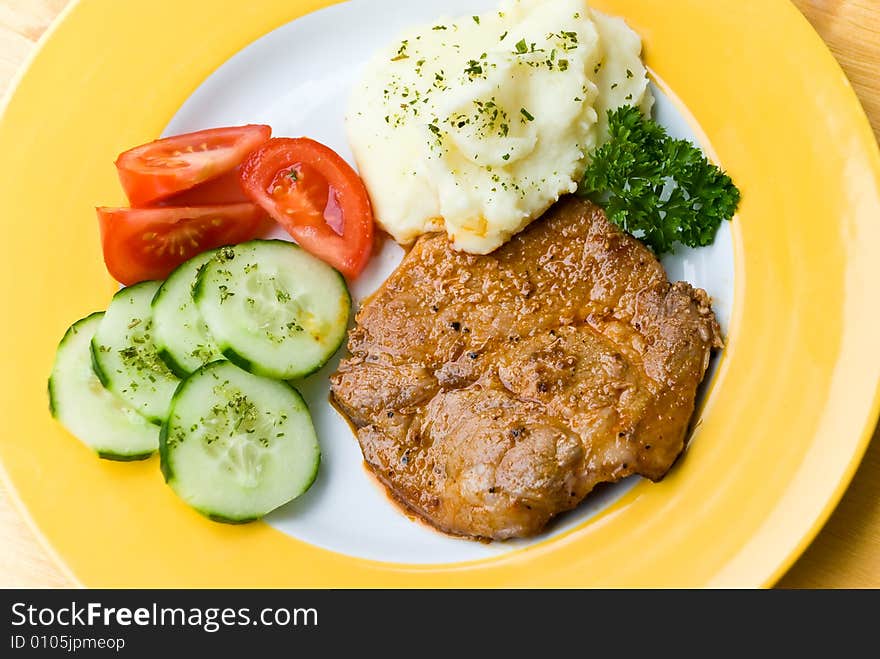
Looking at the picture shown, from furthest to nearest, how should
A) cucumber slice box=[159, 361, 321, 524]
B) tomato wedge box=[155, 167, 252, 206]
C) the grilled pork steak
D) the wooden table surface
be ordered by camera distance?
tomato wedge box=[155, 167, 252, 206] < cucumber slice box=[159, 361, 321, 524] < the wooden table surface < the grilled pork steak

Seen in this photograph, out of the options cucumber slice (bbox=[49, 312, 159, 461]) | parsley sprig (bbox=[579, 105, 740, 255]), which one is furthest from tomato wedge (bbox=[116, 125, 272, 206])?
parsley sprig (bbox=[579, 105, 740, 255])

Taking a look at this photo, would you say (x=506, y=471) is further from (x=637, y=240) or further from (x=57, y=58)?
(x=57, y=58)

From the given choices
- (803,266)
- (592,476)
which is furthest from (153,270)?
(803,266)

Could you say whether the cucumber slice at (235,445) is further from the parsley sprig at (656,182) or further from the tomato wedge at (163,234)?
the parsley sprig at (656,182)

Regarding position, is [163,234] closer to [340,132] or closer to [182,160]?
[182,160]

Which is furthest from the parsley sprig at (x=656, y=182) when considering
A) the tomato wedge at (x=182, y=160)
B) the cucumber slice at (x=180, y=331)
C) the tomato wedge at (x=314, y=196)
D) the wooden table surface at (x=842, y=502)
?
the cucumber slice at (x=180, y=331)

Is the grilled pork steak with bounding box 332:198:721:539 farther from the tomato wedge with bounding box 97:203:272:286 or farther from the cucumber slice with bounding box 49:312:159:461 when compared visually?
the cucumber slice with bounding box 49:312:159:461
